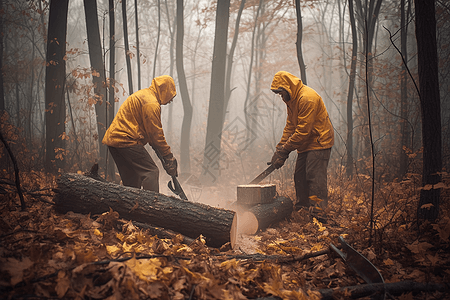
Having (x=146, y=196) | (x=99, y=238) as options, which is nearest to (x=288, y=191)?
(x=146, y=196)

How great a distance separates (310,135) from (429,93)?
1.73 meters

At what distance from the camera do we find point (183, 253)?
271cm

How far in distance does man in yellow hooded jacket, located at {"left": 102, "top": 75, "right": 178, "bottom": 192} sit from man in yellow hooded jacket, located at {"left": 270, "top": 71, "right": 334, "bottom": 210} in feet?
6.60

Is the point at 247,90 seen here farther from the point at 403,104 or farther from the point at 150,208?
the point at 150,208

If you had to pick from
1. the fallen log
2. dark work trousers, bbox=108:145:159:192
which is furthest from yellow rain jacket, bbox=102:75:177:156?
the fallen log

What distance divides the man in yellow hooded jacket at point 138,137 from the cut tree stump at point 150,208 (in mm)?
947

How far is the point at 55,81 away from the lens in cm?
680

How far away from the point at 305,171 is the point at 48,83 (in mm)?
6583

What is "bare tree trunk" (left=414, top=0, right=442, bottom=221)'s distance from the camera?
117 inches

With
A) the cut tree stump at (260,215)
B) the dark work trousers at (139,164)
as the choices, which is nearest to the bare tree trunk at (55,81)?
the dark work trousers at (139,164)

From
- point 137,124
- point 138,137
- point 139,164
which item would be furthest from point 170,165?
point 137,124

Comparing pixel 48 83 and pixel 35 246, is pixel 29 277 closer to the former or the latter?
pixel 35 246

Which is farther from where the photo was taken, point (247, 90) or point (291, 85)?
point (247, 90)

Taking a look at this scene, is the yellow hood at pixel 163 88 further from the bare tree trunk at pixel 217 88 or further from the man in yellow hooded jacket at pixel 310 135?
the bare tree trunk at pixel 217 88
